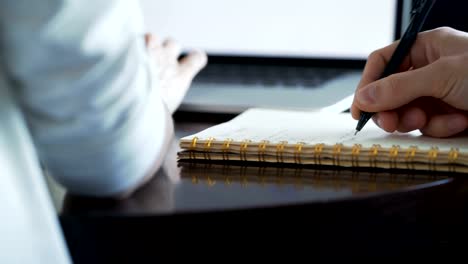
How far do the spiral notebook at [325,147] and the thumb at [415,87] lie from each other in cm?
3

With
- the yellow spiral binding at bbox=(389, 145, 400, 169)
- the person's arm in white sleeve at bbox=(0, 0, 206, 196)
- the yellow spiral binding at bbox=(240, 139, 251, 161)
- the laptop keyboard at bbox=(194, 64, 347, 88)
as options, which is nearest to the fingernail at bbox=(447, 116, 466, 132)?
the yellow spiral binding at bbox=(389, 145, 400, 169)

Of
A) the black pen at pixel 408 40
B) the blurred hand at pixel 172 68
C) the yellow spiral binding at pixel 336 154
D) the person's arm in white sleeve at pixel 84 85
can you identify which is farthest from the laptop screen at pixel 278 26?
the person's arm in white sleeve at pixel 84 85

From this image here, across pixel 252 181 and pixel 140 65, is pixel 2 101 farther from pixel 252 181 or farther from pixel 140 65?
pixel 252 181

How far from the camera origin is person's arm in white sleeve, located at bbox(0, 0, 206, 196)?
45cm

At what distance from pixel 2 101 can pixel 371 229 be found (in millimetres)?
303

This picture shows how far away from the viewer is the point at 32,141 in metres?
0.49

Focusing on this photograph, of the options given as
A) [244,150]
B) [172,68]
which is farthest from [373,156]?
[172,68]

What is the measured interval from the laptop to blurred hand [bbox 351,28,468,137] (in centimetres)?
37

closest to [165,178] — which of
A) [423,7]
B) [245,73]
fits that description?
[423,7]

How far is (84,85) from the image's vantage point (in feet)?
1.51

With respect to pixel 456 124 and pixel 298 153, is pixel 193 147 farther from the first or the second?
pixel 456 124

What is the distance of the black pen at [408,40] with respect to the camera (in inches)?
29.2

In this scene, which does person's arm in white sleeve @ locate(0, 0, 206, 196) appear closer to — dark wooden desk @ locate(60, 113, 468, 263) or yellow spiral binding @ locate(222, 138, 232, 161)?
dark wooden desk @ locate(60, 113, 468, 263)

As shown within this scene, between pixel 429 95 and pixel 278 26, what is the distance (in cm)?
62
